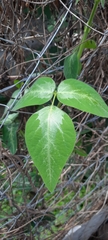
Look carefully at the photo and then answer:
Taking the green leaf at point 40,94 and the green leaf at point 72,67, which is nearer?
the green leaf at point 40,94

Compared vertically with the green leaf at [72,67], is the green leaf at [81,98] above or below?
above

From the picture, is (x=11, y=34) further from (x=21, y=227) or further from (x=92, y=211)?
(x=92, y=211)

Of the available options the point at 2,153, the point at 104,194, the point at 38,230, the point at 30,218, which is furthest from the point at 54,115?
the point at 104,194

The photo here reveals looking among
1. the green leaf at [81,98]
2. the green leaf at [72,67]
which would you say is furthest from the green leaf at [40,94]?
the green leaf at [72,67]

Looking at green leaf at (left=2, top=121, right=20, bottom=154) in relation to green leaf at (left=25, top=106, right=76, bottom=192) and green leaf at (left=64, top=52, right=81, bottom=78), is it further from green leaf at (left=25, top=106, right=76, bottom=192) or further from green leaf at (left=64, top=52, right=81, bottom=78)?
green leaf at (left=25, top=106, right=76, bottom=192)

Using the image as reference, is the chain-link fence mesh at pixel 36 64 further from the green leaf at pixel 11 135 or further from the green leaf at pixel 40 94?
the green leaf at pixel 40 94

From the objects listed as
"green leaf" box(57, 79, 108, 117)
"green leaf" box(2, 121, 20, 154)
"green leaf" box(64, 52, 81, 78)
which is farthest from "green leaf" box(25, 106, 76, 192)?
"green leaf" box(2, 121, 20, 154)
